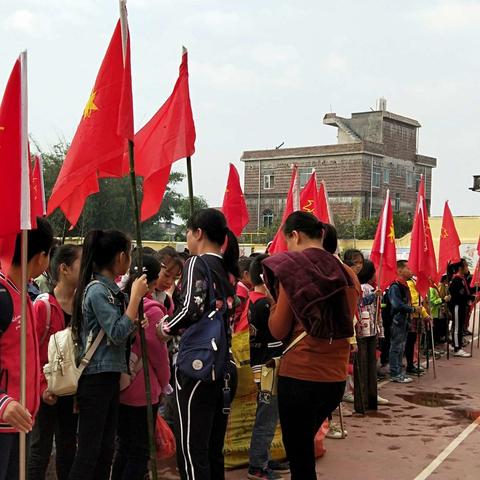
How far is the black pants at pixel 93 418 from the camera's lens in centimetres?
363

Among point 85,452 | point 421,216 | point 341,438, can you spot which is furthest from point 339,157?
point 85,452

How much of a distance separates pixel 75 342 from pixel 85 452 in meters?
0.60

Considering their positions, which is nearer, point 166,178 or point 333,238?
point 166,178

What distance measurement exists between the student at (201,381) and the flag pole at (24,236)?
3.21ft

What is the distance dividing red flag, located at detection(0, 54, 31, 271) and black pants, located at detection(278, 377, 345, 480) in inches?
65.5

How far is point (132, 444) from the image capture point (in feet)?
13.1

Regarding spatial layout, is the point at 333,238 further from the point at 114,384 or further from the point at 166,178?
the point at 114,384

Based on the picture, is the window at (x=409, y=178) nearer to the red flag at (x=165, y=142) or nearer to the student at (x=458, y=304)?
the student at (x=458, y=304)

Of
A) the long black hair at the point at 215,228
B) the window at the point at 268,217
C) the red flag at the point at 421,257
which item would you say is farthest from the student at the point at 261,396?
the window at the point at 268,217

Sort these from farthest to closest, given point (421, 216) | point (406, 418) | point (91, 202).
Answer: point (91, 202), point (421, 216), point (406, 418)

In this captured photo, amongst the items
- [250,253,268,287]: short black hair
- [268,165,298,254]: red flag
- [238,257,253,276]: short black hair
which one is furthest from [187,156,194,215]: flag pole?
[268,165,298,254]: red flag

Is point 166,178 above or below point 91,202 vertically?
below

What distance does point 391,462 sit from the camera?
588cm

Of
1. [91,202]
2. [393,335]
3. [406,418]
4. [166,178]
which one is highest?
[91,202]
